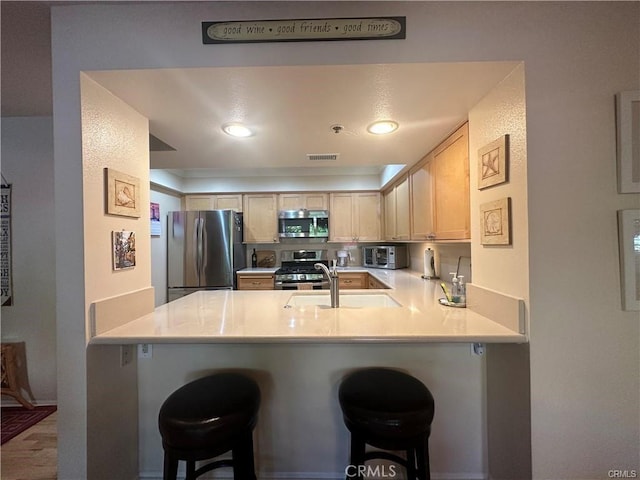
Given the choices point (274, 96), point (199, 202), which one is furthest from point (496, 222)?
point (199, 202)

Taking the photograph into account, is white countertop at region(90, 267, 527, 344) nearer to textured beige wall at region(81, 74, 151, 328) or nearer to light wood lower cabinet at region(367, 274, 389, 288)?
textured beige wall at region(81, 74, 151, 328)

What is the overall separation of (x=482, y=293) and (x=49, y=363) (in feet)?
10.8

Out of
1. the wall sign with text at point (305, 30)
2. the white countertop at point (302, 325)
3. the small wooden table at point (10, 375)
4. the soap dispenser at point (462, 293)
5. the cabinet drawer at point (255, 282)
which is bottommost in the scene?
the small wooden table at point (10, 375)

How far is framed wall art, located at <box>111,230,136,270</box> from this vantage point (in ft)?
4.19

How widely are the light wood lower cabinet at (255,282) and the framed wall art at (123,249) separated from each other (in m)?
2.39

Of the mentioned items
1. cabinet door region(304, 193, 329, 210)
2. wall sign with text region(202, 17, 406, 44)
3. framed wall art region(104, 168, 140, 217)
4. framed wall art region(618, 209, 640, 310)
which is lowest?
framed wall art region(618, 209, 640, 310)

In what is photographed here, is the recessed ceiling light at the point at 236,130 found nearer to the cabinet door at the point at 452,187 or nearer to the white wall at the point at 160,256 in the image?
the cabinet door at the point at 452,187

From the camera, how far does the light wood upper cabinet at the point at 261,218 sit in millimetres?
4164

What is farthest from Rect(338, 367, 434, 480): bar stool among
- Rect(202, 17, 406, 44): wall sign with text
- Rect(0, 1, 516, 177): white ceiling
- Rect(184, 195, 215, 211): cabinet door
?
Rect(184, 195, 215, 211): cabinet door

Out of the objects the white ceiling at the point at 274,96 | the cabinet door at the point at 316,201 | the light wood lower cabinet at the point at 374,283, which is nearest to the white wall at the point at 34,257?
the white ceiling at the point at 274,96

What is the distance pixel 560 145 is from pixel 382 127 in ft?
2.84

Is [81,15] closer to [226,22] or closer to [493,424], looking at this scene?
[226,22]

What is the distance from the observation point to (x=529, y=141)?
3.51 feet

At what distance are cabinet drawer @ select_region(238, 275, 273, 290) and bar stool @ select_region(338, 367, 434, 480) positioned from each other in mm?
2637
